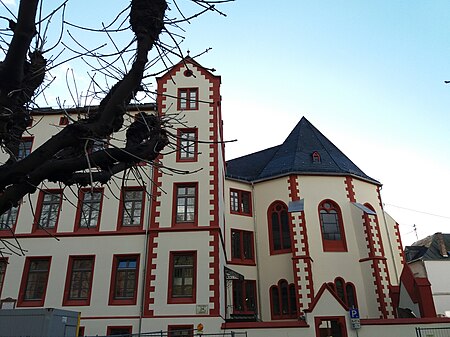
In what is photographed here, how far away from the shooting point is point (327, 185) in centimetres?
2278

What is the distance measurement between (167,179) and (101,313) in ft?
19.9

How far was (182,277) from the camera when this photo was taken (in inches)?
608

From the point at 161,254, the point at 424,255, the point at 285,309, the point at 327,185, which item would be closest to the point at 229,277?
the point at 285,309

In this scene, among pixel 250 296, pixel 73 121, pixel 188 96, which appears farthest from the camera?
pixel 250 296

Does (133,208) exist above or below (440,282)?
above

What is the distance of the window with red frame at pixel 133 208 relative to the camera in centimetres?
1715

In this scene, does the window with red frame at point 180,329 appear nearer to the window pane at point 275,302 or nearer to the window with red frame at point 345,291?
the window pane at point 275,302

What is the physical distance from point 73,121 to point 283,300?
1833cm

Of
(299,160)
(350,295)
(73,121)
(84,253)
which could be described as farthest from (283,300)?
(73,121)

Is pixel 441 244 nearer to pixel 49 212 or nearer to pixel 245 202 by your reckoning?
pixel 245 202

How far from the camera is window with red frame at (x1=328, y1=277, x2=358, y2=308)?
20.1m

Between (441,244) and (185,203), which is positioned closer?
(185,203)

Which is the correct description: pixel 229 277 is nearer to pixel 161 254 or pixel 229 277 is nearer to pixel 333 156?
pixel 161 254

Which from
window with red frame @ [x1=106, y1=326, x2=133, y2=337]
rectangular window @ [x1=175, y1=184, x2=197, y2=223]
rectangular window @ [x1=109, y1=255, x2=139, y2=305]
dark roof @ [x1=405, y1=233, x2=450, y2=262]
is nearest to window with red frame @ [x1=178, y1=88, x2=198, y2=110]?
rectangular window @ [x1=175, y1=184, x2=197, y2=223]
